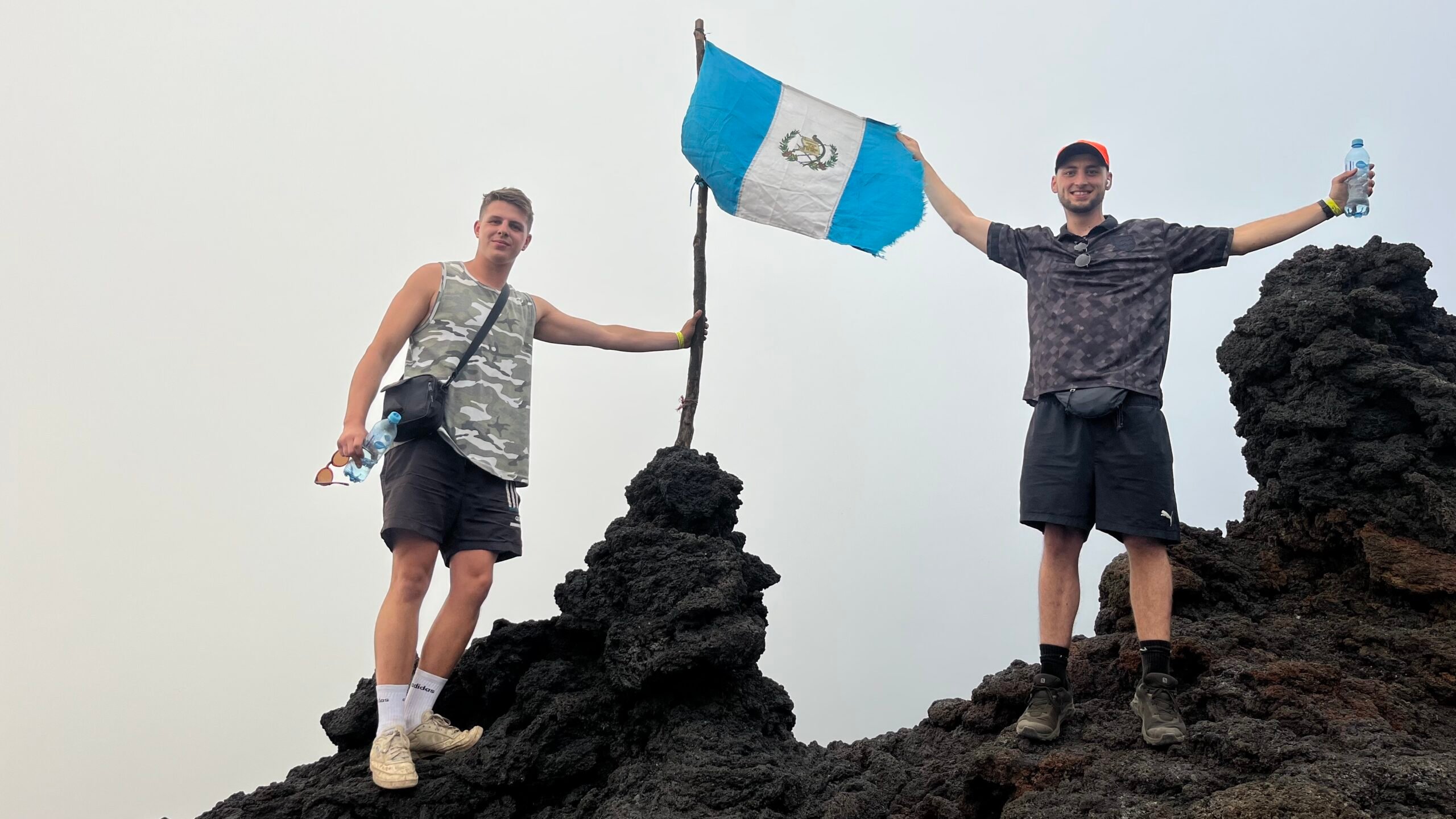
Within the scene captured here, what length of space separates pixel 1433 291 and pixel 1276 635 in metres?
2.69

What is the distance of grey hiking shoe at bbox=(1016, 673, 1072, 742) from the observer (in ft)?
17.0

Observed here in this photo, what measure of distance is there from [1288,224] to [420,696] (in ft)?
18.4

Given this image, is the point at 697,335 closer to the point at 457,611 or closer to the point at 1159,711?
the point at 457,611

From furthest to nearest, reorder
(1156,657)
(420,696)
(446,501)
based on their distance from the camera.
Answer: (420,696) < (446,501) < (1156,657)

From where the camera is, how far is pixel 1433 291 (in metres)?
6.72

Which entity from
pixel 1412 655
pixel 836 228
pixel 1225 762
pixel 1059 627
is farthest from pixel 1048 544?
pixel 836 228

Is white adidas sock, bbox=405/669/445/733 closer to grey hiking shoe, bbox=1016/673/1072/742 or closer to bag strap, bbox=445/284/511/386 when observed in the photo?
bag strap, bbox=445/284/511/386

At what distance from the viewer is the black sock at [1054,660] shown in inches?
209

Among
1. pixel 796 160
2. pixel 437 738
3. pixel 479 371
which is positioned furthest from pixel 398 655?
pixel 796 160

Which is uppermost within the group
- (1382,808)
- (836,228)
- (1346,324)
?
(836,228)

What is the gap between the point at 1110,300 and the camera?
17.6 ft

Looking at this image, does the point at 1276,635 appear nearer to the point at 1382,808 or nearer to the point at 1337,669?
the point at 1337,669

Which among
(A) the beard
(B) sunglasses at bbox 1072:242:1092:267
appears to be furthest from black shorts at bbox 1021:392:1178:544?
(A) the beard

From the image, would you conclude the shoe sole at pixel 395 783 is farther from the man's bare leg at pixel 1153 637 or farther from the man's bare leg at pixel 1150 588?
the man's bare leg at pixel 1150 588
